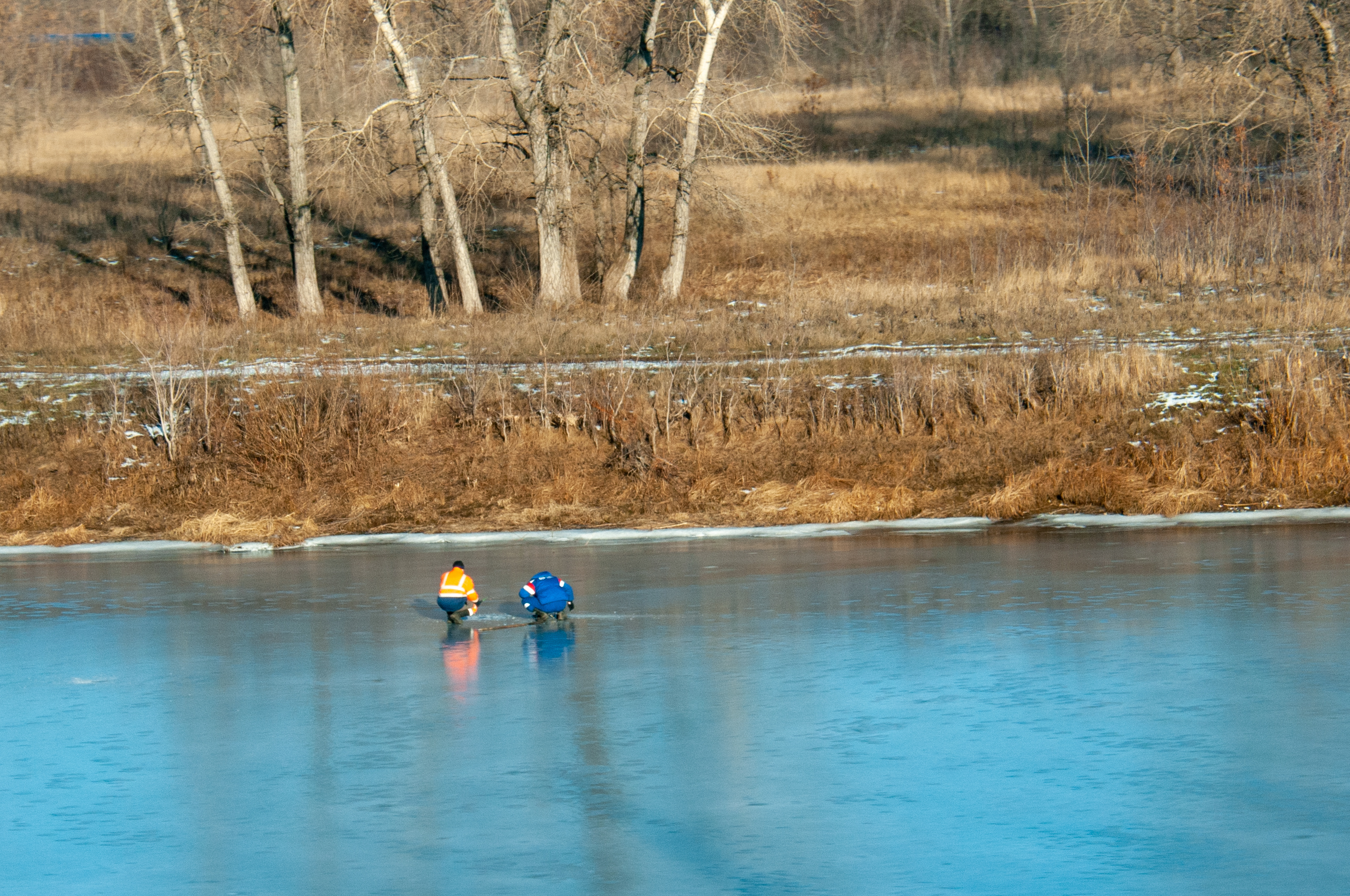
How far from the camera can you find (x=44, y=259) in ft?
127

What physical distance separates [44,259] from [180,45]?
1254cm

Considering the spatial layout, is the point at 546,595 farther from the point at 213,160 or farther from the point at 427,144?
the point at 213,160

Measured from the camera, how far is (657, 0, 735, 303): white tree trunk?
94.6 feet

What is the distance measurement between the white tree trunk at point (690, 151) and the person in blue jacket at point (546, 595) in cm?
1957

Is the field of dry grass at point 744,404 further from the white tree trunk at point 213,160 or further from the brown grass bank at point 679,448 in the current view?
the white tree trunk at point 213,160

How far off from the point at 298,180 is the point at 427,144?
125 inches

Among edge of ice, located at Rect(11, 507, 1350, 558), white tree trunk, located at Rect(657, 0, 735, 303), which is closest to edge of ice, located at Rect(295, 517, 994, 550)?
edge of ice, located at Rect(11, 507, 1350, 558)

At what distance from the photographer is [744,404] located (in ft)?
A: 65.1

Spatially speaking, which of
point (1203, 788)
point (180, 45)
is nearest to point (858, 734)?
point (1203, 788)

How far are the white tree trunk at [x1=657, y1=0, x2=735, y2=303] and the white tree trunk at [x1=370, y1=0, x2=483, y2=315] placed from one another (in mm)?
4305

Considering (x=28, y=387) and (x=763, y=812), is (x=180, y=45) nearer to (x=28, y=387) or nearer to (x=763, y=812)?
(x=28, y=387)

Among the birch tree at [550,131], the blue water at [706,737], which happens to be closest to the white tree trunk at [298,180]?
the birch tree at [550,131]

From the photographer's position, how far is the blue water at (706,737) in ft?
18.6

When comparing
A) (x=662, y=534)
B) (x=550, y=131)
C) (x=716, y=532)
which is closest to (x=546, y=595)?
(x=662, y=534)
